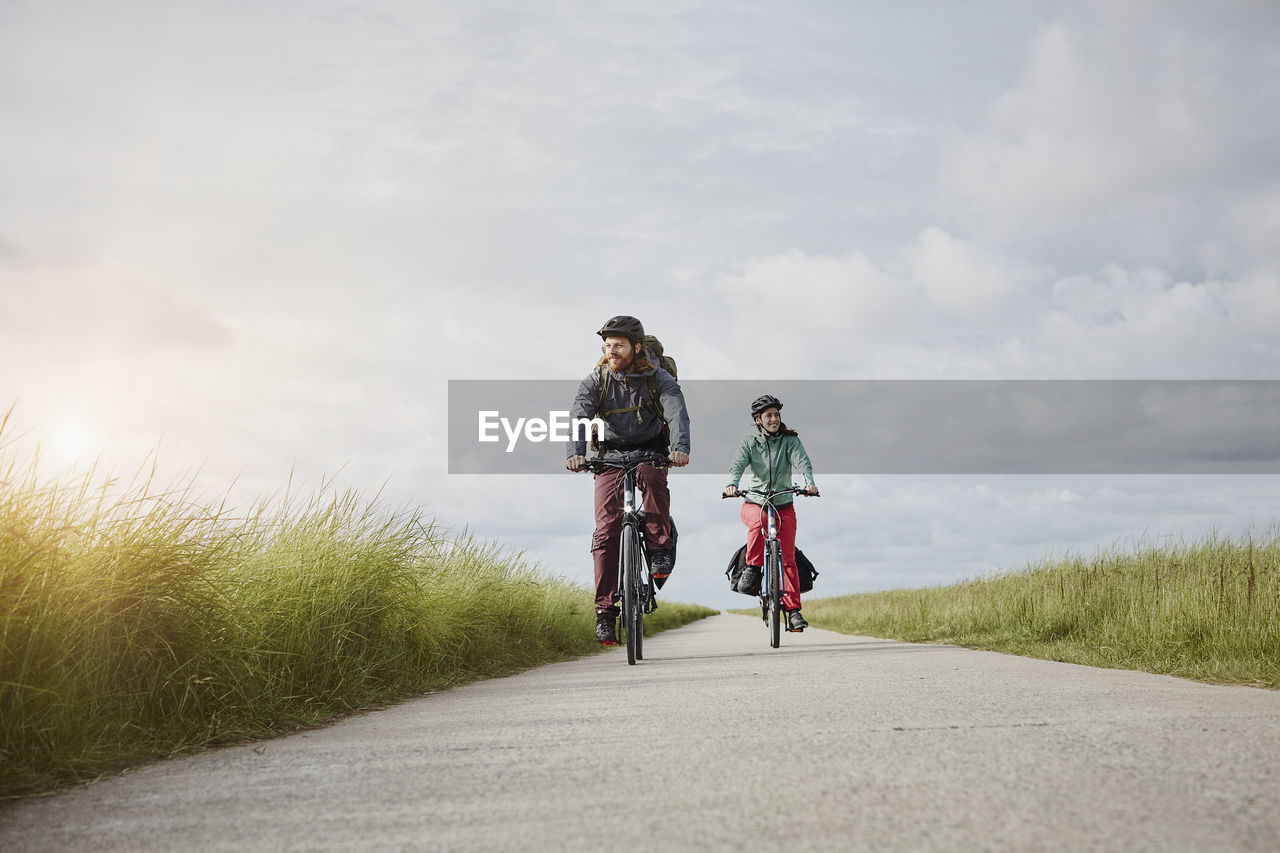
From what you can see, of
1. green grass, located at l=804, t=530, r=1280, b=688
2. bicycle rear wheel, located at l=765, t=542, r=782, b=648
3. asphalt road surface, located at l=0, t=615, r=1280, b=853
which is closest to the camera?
asphalt road surface, located at l=0, t=615, r=1280, b=853

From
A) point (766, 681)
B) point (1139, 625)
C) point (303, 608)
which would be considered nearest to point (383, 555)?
point (303, 608)

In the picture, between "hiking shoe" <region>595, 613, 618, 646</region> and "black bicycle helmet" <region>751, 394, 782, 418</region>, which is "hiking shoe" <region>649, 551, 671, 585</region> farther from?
"black bicycle helmet" <region>751, 394, 782, 418</region>

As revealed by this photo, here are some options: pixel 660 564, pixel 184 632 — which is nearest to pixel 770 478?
pixel 660 564

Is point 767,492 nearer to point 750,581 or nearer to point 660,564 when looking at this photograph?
point 750,581

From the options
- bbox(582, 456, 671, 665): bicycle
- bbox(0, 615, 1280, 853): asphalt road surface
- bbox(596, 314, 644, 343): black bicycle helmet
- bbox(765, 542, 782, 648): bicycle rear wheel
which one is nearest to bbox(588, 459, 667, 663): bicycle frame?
bbox(582, 456, 671, 665): bicycle

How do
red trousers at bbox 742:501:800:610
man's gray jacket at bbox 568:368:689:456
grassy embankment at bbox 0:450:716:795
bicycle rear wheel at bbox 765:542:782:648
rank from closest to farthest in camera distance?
grassy embankment at bbox 0:450:716:795 < man's gray jacket at bbox 568:368:689:456 < bicycle rear wheel at bbox 765:542:782:648 < red trousers at bbox 742:501:800:610

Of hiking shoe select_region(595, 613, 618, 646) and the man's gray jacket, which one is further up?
the man's gray jacket

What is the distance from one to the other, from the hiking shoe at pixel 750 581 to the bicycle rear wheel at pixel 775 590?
1.93 ft

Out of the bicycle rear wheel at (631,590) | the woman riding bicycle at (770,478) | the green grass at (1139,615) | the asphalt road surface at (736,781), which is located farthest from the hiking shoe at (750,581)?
the asphalt road surface at (736,781)

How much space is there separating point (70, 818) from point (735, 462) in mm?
8426

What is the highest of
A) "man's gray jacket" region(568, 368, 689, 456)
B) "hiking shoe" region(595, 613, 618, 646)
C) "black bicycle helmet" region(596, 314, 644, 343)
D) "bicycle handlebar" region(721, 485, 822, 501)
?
"black bicycle helmet" region(596, 314, 644, 343)

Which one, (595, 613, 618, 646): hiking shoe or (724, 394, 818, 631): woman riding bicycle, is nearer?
(595, 613, 618, 646): hiking shoe

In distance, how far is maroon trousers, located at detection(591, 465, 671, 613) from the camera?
8.29m

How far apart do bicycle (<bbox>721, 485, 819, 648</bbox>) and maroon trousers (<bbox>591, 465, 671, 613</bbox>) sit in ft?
7.31
